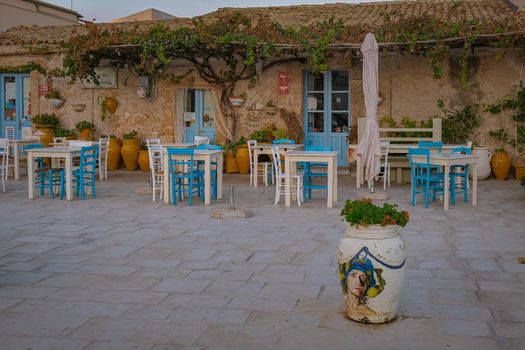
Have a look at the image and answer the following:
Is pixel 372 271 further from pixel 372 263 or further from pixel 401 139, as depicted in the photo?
pixel 401 139

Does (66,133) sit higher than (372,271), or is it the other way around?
(66,133)

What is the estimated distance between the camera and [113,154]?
13.8m

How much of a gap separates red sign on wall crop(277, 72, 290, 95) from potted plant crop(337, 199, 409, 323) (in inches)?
374

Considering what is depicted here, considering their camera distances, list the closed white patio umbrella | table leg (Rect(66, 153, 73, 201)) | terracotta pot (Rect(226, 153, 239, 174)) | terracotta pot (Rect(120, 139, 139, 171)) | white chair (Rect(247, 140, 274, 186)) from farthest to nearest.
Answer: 1. terracotta pot (Rect(120, 139, 139, 171))
2. terracotta pot (Rect(226, 153, 239, 174))
3. white chair (Rect(247, 140, 274, 186))
4. table leg (Rect(66, 153, 73, 201))
5. the closed white patio umbrella

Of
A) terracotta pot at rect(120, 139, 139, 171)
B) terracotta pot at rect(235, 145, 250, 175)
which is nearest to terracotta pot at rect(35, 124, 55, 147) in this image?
terracotta pot at rect(120, 139, 139, 171)

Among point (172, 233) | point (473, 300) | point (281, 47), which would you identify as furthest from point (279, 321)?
point (281, 47)

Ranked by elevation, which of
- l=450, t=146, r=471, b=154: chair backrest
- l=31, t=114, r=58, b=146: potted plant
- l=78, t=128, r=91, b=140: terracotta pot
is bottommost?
l=450, t=146, r=471, b=154: chair backrest

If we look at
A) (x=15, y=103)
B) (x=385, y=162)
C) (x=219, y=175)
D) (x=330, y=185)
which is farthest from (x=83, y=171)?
(x=15, y=103)

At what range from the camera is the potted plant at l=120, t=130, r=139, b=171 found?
13.5 metres

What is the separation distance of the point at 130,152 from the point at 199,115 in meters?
1.72

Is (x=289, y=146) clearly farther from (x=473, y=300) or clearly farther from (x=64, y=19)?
(x=64, y=19)

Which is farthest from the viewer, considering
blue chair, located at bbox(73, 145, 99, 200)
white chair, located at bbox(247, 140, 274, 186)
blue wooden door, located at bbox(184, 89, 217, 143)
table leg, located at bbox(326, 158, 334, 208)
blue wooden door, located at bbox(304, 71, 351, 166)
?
blue wooden door, located at bbox(184, 89, 217, 143)

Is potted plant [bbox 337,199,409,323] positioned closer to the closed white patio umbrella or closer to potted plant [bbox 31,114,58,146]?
the closed white patio umbrella

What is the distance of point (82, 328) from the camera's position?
3703 mm
